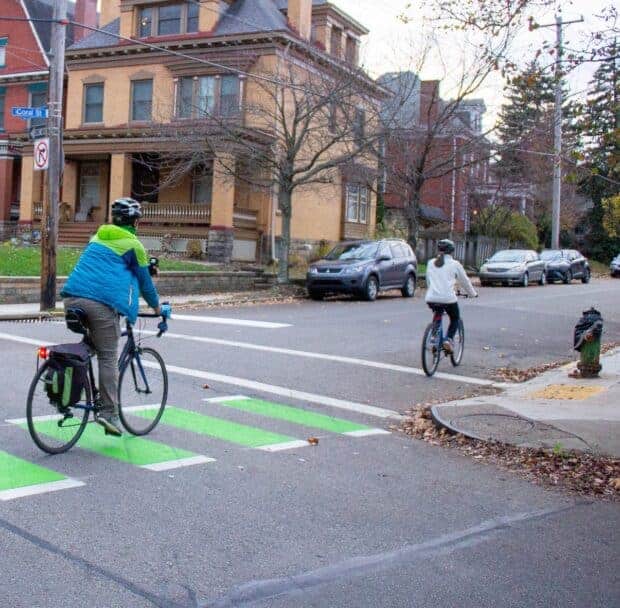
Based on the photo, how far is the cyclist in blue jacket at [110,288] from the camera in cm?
645

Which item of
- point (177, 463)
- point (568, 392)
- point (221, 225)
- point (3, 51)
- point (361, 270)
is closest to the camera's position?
point (177, 463)

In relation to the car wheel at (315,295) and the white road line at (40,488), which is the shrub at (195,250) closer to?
the car wheel at (315,295)

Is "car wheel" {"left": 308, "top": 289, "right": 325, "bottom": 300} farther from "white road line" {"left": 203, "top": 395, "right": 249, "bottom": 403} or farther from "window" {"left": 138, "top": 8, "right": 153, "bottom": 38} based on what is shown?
"window" {"left": 138, "top": 8, "right": 153, "bottom": 38}

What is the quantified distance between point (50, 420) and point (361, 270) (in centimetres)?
1635

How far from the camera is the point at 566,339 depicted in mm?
16062

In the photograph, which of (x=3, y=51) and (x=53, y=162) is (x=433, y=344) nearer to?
(x=53, y=162)

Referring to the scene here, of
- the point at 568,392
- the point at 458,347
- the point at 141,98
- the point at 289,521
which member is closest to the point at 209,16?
the point at 141,98

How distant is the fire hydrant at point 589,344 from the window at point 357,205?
25.2 metres

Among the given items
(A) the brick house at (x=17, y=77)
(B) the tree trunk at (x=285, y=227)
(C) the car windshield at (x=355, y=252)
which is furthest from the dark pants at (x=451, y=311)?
(A) the brick house at (x=17, y=77)

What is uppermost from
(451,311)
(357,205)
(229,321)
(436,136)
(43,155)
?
(436,136)

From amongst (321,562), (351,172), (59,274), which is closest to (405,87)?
(351,172)

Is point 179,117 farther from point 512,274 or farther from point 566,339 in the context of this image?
point 566,339

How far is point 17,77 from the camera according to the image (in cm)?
3712

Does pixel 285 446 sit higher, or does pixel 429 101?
pixel 429 101
